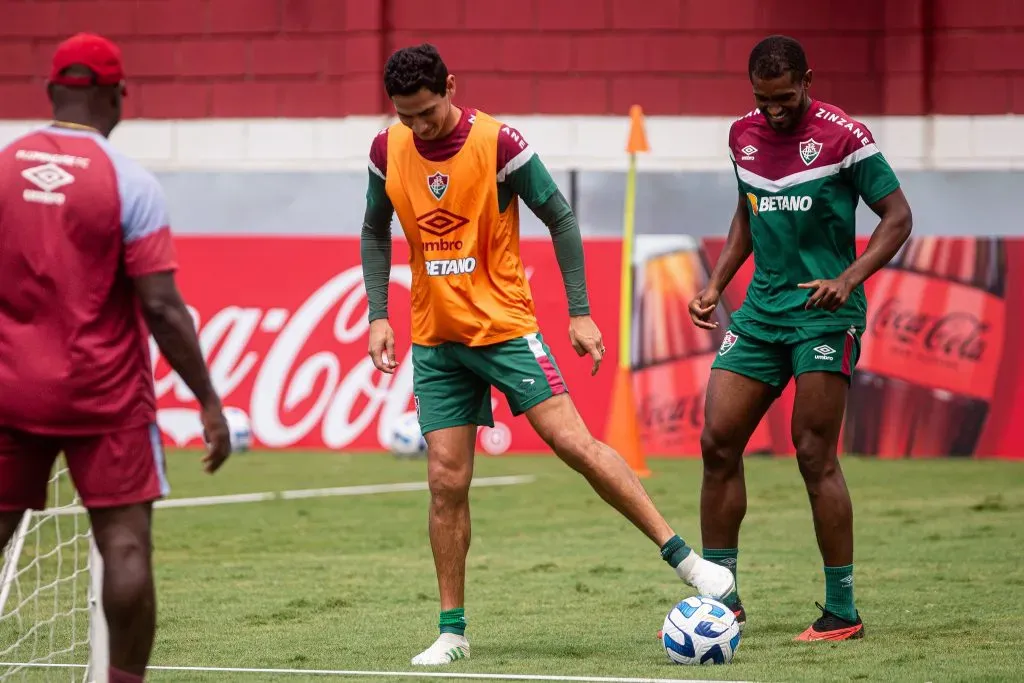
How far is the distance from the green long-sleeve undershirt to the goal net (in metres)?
1.46

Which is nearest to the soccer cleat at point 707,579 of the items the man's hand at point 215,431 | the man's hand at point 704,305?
the man's hand at point 704,305

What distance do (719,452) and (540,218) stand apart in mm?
1277

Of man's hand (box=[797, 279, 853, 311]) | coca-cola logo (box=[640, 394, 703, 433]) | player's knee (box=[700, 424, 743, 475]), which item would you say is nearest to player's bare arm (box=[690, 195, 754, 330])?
player's knee (box=[700, 424, 743, 475])

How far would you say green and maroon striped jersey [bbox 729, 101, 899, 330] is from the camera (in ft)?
20.1

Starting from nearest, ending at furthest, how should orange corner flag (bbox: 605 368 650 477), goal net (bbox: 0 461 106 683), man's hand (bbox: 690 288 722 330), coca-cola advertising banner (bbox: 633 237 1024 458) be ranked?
1. goal net (bbox: 0 461 106 683)
2. man's hand (bbox: 690 288 722 330)
3. orange corner flag (bbox: 605 368 650 477)
4. coca-cola advertising banner (bbox: 633 237 1024 458)

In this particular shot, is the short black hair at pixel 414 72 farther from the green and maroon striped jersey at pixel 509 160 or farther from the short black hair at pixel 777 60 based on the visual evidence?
the short black hair at pixel 777 60

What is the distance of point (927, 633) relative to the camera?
6.17 metres

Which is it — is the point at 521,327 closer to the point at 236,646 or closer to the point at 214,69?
the point at 236,646

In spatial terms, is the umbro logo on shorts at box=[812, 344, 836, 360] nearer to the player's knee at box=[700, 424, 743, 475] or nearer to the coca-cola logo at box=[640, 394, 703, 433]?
the player's knee at box=[700, 424, 743, 475]

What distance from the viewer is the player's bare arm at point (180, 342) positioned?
424cm

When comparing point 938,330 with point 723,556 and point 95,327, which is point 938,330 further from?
point 95,327

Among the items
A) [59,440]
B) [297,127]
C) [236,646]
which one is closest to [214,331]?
[297,127]

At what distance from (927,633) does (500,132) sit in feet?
8.16

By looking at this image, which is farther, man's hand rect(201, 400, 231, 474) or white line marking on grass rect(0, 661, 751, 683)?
white line marking on grass rect(0, 661, 751, 683)
